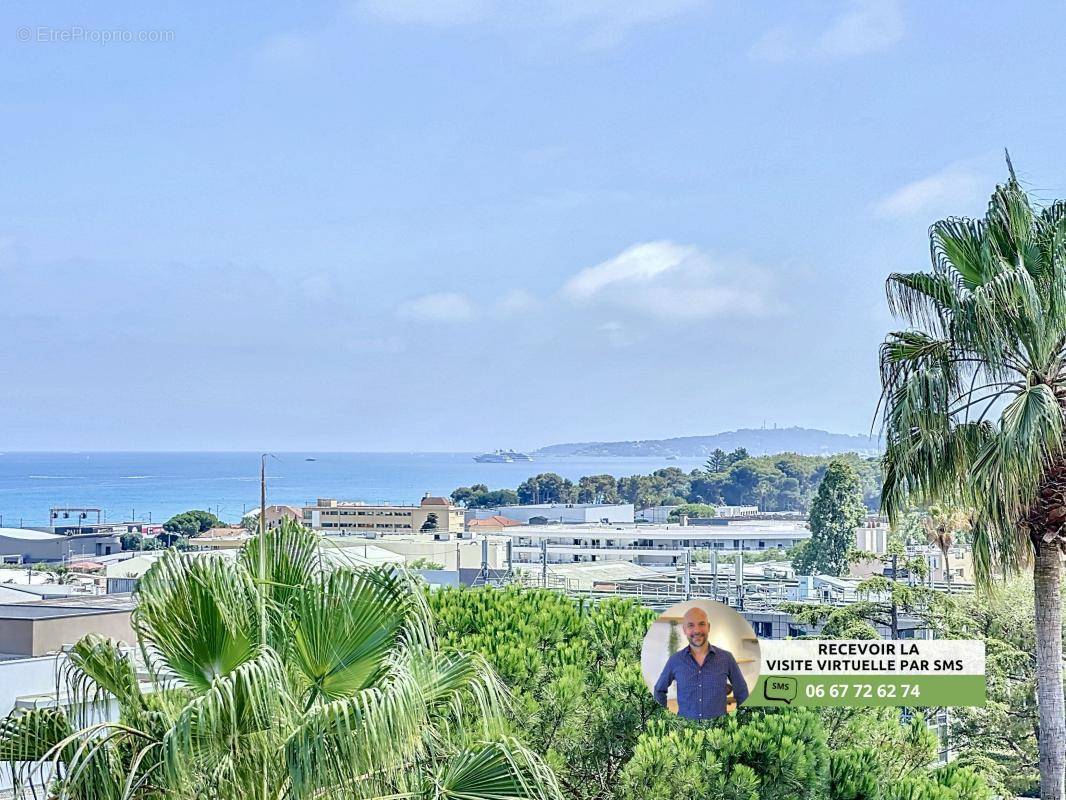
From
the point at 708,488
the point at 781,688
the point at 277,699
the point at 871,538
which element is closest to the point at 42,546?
the point at 871,538

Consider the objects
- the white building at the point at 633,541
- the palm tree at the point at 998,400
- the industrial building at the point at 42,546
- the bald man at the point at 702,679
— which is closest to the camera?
the bald man at the point at 702,679

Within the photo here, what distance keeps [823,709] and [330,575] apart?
734cm

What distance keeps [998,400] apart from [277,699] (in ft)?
27.4

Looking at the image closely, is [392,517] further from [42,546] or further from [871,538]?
[871,538]

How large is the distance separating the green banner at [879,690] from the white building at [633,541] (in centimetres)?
4136

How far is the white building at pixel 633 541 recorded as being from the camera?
59728mm

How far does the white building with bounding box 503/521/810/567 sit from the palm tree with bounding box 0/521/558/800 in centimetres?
4546

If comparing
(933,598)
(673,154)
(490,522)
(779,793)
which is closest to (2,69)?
(673,154)

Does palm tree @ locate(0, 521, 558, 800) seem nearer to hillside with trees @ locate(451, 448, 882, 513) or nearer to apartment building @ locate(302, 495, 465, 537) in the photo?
apartment building @ locate(302, 495, 465, 537)

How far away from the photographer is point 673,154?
229ft

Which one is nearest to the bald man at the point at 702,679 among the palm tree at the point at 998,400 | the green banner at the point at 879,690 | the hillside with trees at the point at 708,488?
the green banner at the point at 879,690

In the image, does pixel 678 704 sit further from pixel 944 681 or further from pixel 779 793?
pixel 944 681

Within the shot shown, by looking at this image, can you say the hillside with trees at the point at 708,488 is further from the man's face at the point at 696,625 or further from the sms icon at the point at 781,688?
the man's face at the point at 696,625

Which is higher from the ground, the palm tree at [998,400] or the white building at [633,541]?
the palm tree at [998,400]
